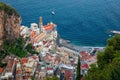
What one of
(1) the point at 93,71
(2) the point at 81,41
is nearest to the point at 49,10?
(2) the point at 81,41

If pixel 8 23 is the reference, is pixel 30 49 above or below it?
below

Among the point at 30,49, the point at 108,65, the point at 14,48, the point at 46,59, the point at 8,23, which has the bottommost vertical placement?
the point at 108,65

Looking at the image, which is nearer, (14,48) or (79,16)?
(14,48)

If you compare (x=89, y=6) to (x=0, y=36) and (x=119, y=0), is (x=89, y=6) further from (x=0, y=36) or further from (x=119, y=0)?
(x=0, y=36)

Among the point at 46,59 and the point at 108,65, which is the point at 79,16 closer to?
the point at 46,59

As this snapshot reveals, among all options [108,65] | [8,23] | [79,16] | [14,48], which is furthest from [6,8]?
[79,16]

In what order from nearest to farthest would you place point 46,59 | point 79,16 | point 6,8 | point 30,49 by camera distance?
point 6,8
point 46,59
point 30,49
point 79,16

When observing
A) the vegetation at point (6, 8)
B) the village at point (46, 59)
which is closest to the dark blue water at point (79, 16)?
the village at point (46, 59)
